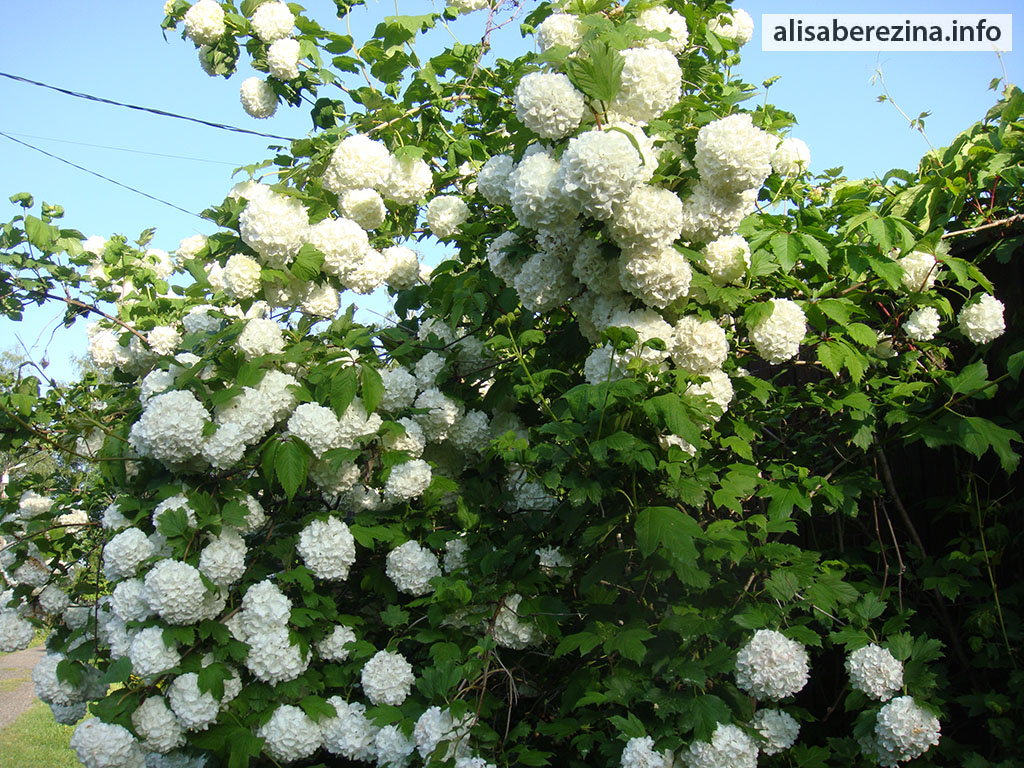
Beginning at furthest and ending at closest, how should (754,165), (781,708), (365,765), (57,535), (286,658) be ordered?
(57,535), (365,765), (286,658), (781,708), (754,165)

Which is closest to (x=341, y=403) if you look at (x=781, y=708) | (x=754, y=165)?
(x=754, y=165)

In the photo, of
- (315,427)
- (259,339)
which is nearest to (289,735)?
(315,427)

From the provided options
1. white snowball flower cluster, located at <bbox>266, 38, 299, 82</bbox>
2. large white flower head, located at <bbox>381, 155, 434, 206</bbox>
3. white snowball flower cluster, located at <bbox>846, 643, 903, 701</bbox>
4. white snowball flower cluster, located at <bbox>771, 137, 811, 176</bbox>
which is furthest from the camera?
white snowball flower cluster, located at <bbox>266, 38, 299, 82</bbox>

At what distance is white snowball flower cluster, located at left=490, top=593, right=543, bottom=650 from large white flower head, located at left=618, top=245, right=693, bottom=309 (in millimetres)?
Answer: 1041

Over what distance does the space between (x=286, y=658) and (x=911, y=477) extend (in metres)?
2.25

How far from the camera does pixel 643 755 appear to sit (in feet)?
6.21

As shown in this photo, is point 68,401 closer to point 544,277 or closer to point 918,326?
point 544,277

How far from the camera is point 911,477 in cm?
287

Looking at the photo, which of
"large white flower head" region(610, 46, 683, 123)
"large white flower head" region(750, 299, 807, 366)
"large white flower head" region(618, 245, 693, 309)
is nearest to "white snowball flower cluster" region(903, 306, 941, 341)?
"large white flower head" region(750, 299, 807, 366)

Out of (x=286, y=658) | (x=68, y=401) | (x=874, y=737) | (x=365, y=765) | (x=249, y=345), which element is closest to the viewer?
(x=874, y=737)

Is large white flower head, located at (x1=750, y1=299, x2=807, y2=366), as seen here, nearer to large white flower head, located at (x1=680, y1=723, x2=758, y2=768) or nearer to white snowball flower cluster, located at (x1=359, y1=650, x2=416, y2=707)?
large white flower head, located at (x1=680, y1=723, x2=758, y2=768)

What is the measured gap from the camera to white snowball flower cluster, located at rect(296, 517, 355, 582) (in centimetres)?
259

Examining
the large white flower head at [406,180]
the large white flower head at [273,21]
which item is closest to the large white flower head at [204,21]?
the large white flower head at [273,21]

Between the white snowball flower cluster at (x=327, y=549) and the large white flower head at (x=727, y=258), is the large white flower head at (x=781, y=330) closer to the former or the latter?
the large white flower head at (x=727, y=258)
